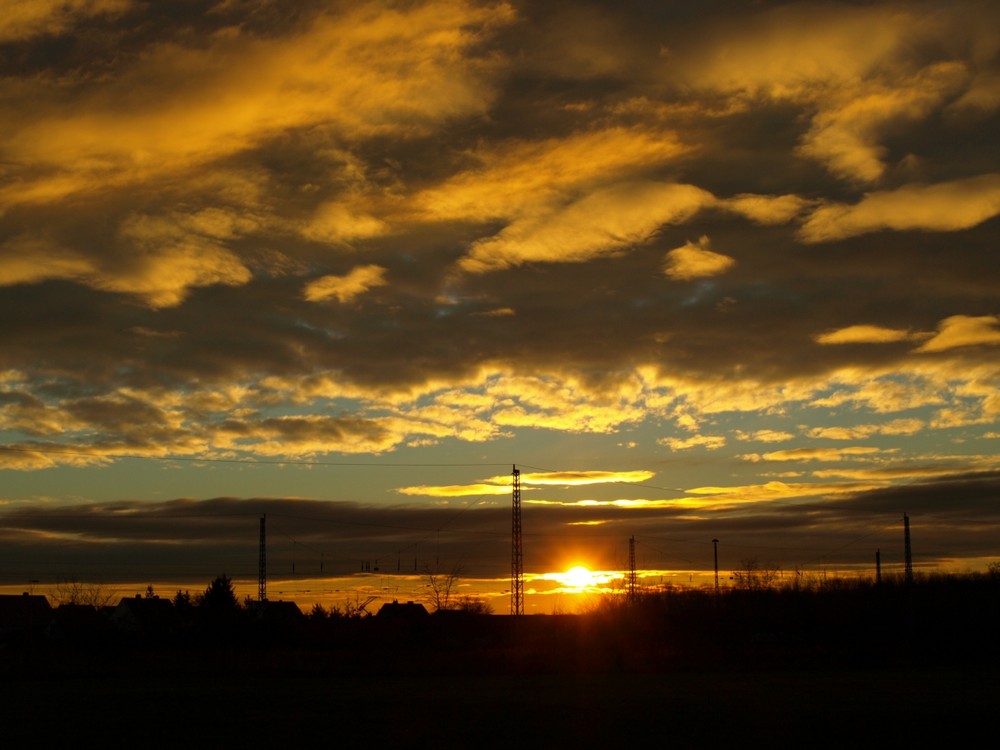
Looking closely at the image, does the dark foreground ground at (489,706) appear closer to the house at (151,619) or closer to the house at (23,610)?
the house at (151,619)

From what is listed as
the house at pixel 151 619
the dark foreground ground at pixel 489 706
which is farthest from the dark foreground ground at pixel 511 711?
the house at pixel 151 619

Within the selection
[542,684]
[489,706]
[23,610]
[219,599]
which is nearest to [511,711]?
[489,706]

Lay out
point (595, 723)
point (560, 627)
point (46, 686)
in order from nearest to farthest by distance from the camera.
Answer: point (595, 723)
point (46, 686)
point (560, 627)

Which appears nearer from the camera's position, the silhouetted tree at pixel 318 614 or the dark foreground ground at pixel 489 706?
the dark foreground ground at pixel 489 706

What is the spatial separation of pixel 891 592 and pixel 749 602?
15.8 meters

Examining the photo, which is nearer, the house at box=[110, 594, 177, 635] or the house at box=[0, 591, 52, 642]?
the house at box=[110, 594, 177, 635]

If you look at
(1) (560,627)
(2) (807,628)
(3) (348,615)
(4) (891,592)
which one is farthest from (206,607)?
(4) (891,592)

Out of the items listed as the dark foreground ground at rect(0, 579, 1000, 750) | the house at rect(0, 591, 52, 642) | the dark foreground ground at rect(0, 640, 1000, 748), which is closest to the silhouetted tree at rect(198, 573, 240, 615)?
the dark foreground ground at rect(0, 579, 1000, 750)

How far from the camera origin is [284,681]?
55.0m

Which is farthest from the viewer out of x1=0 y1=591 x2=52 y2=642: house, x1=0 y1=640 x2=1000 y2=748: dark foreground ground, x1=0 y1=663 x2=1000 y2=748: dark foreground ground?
x1=0 y1=591 x2=52 y2=642: house

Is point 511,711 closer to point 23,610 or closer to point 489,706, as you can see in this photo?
point 489,706

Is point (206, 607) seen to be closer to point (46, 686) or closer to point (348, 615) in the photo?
point (348, 615)

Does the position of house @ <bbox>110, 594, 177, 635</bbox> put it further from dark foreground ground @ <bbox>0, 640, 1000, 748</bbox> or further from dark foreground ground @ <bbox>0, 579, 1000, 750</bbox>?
dark foreground ground @ <bbox>0, 640, 1000, 748</bbox>

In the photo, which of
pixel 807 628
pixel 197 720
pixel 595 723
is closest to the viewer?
pixel 595 723
